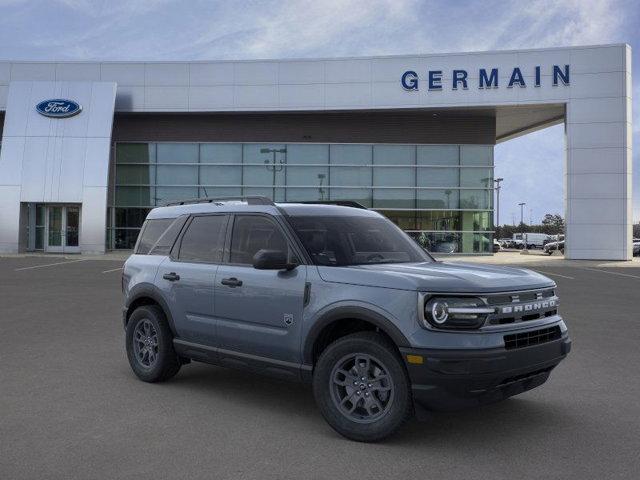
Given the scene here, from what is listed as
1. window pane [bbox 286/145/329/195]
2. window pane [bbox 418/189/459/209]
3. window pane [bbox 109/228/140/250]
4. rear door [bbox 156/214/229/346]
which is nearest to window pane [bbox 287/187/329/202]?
window pane [bbox 286/145/329/195]

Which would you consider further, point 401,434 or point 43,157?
point 43,157

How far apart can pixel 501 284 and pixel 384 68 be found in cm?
2782

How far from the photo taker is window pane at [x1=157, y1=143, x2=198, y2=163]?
110 feet

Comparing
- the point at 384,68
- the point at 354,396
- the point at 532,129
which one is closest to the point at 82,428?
the point at 354,396

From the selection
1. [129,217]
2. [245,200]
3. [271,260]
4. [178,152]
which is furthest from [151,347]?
[129,217]

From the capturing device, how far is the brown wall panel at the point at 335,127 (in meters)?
32.8

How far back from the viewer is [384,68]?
101ft

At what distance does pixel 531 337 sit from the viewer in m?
4.56

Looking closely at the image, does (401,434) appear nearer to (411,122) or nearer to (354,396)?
(354,396)

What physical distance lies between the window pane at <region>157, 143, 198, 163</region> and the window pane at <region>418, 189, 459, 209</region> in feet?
39.8

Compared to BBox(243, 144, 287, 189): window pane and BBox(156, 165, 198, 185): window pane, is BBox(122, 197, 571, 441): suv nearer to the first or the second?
BBox(243, 144, 287, 189): window pane

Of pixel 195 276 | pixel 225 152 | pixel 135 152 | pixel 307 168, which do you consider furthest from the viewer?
pixel 135 152

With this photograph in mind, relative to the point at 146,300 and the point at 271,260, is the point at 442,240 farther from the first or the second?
the point at 271,260

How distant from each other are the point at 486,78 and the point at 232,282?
27497 mm
